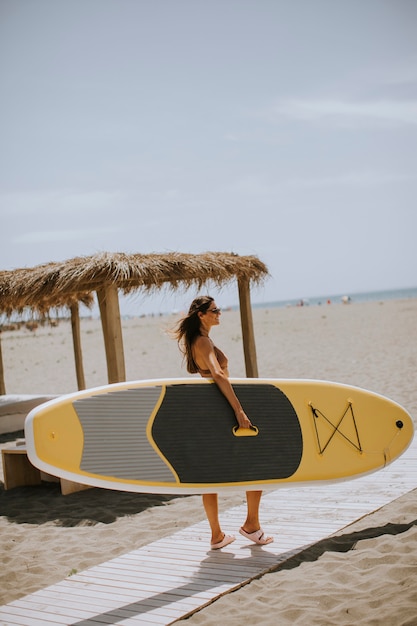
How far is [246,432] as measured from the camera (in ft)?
12.0

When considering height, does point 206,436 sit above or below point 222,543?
above

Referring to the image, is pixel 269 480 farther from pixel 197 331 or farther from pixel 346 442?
pixel 197 331

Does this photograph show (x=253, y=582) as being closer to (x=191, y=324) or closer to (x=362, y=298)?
(x=191, y=324)

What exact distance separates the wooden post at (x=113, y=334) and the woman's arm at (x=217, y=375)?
225 centimetres

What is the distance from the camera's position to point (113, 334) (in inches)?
226

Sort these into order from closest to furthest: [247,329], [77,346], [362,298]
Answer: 1. [247,329]
2. [77,346]
3. [362,298]

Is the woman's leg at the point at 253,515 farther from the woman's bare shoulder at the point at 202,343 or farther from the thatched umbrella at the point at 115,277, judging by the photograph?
the thatched umbrella at the point at 115,277

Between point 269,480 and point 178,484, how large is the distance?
519mm

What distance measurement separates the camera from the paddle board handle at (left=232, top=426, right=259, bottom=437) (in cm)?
362

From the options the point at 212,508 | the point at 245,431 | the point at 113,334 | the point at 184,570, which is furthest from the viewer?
the point at 113,334

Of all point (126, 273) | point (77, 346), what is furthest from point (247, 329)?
point (77, 346)

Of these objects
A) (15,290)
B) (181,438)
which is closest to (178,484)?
(181,438)

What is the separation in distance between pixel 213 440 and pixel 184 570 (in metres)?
0.67

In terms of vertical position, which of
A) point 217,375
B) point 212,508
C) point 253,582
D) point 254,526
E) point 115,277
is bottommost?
point 253,582
